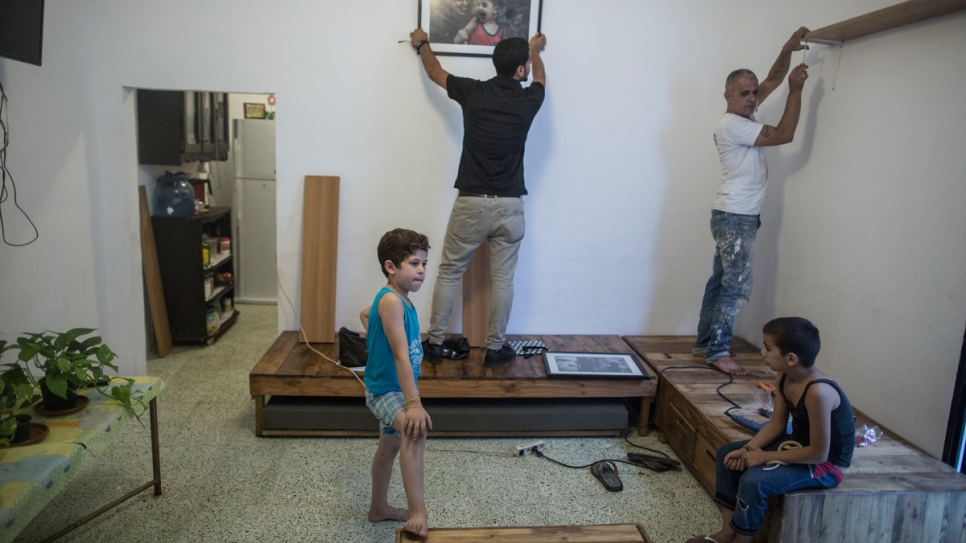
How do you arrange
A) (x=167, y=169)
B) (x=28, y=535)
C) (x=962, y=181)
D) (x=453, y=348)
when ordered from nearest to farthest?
1. (x=28, y=535)
2. (x=962, y=181)
3. (x=453, y=348)
4. (x=167, y=169)

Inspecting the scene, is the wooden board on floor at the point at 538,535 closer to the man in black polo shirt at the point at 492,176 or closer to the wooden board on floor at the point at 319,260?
the man in black polo shirt at the point at 492,176

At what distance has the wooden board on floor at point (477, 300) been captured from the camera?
353 centimetres

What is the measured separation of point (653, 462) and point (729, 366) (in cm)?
69

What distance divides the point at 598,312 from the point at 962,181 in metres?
1.87

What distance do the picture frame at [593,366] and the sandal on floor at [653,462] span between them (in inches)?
15.1

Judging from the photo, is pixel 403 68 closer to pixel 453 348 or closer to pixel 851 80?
pixel 453 348

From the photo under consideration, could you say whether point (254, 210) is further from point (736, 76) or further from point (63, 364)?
point (736, 76)

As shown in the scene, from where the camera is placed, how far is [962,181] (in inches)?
96.0

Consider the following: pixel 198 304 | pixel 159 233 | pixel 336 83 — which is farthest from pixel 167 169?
pixel 336 83

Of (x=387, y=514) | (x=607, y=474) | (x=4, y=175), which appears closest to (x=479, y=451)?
(x=607, y=474)

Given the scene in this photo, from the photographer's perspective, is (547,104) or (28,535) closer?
(28,535)

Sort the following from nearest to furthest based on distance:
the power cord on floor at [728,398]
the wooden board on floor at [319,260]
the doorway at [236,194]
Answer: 1. the power cord on floor at [728,398]
2. the wooden board on floor at [319,260]
3. the doorway at [236,194]

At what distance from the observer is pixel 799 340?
80.3 inches

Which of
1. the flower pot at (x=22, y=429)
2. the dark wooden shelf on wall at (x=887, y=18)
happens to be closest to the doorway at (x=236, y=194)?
the flower pot at (x=22, y=429)
